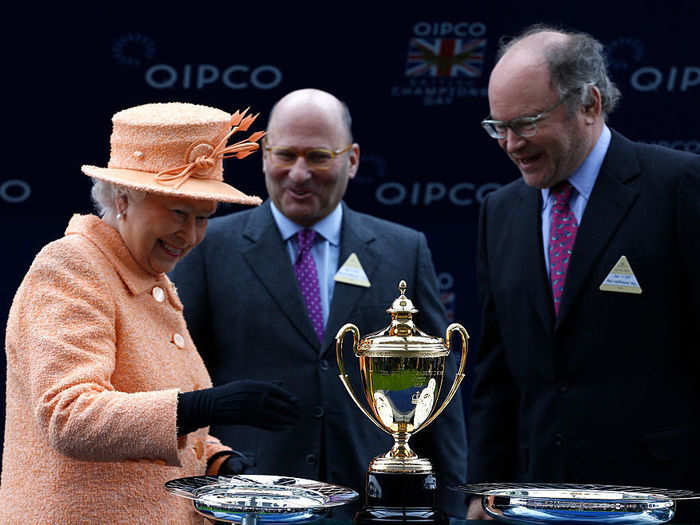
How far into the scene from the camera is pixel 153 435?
2.13 meters

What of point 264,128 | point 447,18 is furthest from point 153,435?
point 447,18

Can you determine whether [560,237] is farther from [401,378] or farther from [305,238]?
[401,378]

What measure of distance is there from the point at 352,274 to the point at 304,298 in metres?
0.17

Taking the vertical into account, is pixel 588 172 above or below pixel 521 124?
below

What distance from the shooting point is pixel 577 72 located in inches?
128

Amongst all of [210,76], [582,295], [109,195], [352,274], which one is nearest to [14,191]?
[210,76]

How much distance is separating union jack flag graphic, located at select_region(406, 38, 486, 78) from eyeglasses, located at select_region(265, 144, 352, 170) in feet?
2.99

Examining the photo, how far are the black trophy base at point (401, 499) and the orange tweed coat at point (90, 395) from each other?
0.39 m

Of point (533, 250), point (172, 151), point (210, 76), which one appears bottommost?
point (533, 250)

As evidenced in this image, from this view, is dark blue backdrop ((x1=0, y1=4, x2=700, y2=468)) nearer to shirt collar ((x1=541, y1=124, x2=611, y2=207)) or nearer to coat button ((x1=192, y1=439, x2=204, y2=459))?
shirt collar ((x1=541, y1=124, x2=611, y2=207))

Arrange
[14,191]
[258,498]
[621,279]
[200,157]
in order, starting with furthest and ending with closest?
[14,191], [621,279], [200,157], [258,498]

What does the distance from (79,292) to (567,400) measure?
1.41 meters

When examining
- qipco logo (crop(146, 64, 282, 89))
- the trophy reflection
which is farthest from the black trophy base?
qipco logo (crop(146, 64, 282, 89))

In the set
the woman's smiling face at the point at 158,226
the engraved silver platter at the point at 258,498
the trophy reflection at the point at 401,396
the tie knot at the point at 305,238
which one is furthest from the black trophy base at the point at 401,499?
the tie knot at the point at 305,238
